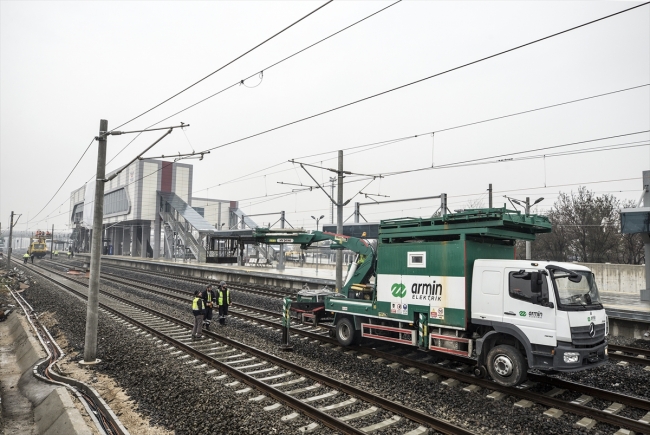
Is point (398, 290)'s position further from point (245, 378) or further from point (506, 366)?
point (245, 378)

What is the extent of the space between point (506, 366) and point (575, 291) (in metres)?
2.16

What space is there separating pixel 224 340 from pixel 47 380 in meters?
4.72

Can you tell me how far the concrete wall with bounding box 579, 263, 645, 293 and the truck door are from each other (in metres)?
26.8

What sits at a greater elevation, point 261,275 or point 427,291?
point 427,291

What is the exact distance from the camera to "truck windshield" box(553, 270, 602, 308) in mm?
8614

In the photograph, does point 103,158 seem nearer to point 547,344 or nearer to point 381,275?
point 381,275

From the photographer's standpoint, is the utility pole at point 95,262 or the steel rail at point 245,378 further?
the utility pole at point 95,262

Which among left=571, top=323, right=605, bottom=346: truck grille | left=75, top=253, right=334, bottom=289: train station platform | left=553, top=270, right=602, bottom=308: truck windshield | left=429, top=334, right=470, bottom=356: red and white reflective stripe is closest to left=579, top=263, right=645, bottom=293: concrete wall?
left=75, top=253, right=334, bottom=289: train station platform

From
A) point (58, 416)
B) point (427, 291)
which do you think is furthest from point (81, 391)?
point (427, 291)

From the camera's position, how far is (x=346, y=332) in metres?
12.9

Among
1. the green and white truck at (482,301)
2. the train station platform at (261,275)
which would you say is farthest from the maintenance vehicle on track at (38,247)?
the green and white truck at (482,301)

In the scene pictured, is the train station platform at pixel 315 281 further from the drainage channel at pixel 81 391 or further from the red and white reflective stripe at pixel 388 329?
the drainage channel at pixel 81 391

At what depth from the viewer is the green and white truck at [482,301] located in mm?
8539

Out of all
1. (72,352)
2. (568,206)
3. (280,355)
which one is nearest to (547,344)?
(280,355)
